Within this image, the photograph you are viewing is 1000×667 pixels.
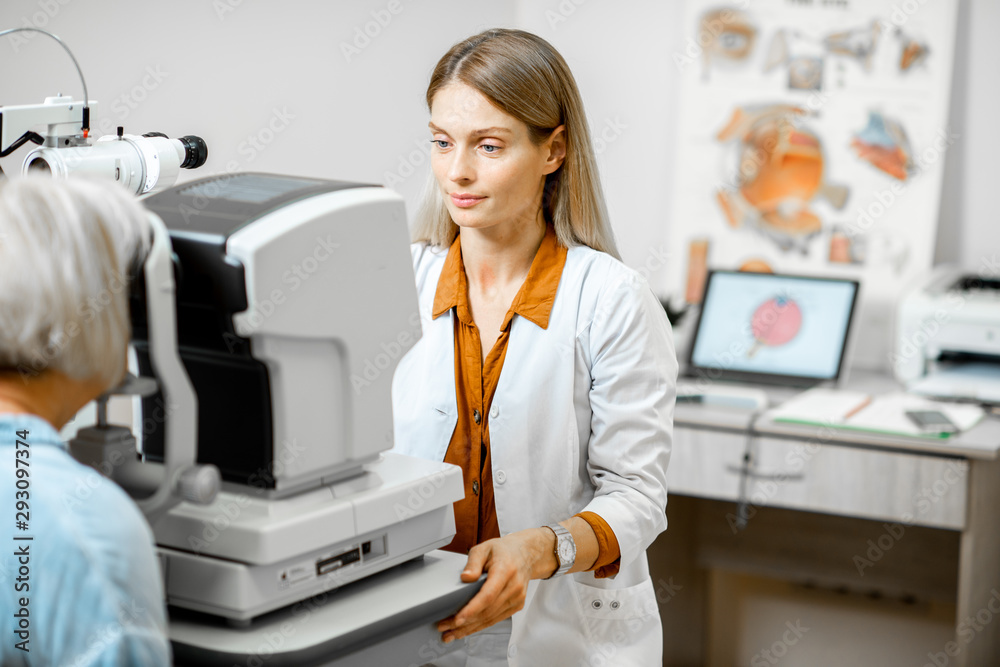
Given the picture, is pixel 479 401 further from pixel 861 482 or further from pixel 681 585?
pixel 681 585

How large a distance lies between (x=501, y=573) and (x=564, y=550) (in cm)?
12

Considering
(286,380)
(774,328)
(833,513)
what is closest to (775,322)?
(774,328)

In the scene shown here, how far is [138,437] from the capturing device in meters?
1.08

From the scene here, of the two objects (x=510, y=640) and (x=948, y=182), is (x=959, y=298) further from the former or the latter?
(x=510, y=640)

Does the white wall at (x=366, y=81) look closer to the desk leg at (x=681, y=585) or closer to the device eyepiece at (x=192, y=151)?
the device eyepiece at (x=192, y=151)

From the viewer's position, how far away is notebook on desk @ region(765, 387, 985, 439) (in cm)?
231

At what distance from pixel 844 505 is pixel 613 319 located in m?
1.30

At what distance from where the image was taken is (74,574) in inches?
29.6

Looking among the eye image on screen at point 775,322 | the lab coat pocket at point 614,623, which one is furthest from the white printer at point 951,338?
the lab coat pocket at point 614,623

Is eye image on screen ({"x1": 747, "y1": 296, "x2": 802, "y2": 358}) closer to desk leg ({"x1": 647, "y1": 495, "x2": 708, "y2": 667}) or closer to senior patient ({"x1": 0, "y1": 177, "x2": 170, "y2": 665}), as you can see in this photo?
desk leg ({"x1": 647, "y1": 495, "x2": 708, "y2": 667})

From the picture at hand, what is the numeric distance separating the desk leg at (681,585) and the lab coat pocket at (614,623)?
1.44 metres

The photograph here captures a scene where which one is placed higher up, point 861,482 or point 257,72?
point 257,72

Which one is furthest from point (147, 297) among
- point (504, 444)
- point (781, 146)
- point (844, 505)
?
point (781, 146)

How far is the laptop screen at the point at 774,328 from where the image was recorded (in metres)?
2.75
